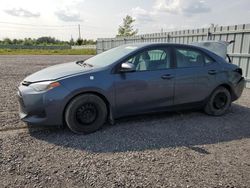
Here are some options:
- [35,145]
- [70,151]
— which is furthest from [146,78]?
[35,145]

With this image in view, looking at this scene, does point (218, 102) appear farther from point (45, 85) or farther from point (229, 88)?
point (45, 85)

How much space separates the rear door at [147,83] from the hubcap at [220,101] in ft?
4.10

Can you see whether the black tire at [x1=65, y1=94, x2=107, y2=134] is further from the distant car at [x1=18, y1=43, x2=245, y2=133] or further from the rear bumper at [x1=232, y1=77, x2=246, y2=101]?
the rear bumper at [x1=232, y1=77, x2=246, y2=101]

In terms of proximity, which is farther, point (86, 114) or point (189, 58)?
point (189, 58)

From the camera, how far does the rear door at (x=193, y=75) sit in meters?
4.51

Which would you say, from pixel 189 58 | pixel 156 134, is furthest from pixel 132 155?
pixel 189 58

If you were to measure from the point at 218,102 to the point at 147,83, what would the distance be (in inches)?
77.3

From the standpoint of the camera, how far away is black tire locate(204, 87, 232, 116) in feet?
16.3

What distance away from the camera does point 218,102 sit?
5.05 metres

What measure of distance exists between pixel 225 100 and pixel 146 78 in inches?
85.3

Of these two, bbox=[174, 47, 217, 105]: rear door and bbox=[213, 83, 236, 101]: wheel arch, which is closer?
bbox=[174, 47, 217, 105]: rear door

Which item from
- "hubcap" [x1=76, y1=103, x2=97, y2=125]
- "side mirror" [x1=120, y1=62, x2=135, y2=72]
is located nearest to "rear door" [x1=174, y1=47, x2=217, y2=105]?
"side mirror" [x1=120, y1=62, x2=135, y2=72]

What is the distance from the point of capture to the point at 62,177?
2.62m

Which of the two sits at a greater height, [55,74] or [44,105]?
[55,74]
